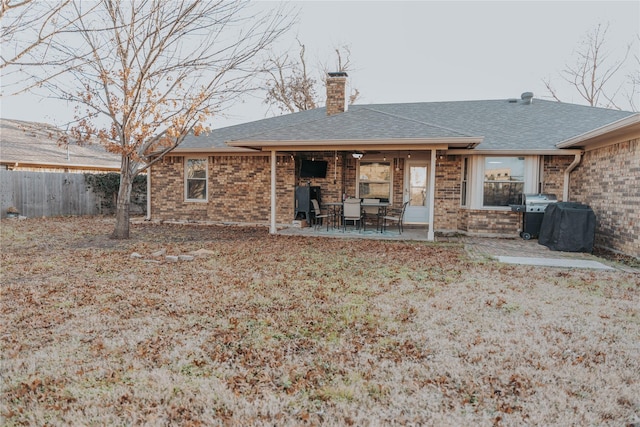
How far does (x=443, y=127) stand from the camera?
1105 centimetres

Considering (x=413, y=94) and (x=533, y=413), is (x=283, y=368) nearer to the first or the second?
(x=533, y=413)

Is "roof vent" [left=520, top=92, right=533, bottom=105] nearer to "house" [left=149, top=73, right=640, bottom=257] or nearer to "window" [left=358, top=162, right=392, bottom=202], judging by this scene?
"house" [left=149, top=73, right=640, bottom=257]

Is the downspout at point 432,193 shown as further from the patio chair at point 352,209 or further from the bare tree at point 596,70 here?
the bare tree at point 596,70

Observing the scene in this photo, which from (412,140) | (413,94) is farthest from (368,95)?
(412,140)

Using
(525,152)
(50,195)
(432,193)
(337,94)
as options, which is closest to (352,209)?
(432,193)

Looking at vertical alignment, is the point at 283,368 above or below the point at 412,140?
below

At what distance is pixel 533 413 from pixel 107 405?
2682 millimetres

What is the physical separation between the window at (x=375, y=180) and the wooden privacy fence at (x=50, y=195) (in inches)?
390

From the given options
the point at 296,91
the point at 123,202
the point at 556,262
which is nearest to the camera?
the point at 556,262

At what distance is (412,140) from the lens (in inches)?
376

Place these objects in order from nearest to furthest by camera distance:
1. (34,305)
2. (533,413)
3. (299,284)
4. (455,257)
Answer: (533,413) → (34,305) → (299,284) → (455,257)

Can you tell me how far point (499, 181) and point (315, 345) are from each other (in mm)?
9286

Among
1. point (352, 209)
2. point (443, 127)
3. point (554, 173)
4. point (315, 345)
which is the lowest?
point (315, 345)

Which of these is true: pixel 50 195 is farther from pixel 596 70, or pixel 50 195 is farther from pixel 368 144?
pixel 596 70
